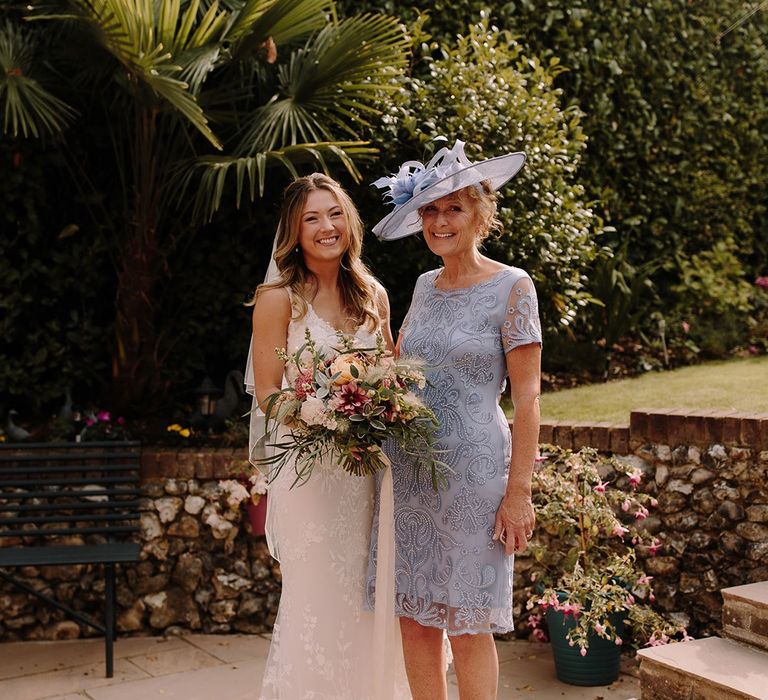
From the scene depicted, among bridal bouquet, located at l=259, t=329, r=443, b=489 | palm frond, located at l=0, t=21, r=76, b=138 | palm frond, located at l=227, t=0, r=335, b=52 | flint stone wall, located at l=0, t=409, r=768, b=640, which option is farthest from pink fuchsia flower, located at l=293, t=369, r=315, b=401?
palm frond, located at l=227, t=0, r=335, b=52

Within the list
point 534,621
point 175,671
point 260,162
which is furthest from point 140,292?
point 534,621

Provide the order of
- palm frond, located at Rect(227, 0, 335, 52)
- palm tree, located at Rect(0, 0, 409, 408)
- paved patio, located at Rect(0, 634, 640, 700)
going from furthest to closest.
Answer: palm frond, located at Rect(227, 0, 335, 52)
palm tree, located at Rect(0, 0, 409, 408)
paved patio, located at Rect(0, 634, 640, 700)

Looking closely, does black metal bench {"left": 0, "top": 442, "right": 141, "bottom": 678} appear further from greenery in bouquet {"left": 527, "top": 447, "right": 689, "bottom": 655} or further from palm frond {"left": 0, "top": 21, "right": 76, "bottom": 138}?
greenery in bouquet {"left": 527, "top": 447, "right": 689, "bottom": 655}

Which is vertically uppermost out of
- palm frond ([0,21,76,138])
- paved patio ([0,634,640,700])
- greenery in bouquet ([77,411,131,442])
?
palm frond ([0,21,76,138])

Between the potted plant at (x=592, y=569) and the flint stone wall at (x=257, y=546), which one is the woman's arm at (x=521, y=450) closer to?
the potted plant at (x=592, y=569)

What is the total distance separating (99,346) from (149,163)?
1.19 metres

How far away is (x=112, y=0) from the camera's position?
4.13m

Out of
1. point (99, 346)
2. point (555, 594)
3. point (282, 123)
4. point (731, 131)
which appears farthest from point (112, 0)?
point (731, 131)

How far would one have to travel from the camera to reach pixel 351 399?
261 cm

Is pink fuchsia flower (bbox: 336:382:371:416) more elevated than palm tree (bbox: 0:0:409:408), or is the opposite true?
palm tree (bbox: 0:0:409:408)

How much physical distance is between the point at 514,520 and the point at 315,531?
740 mm

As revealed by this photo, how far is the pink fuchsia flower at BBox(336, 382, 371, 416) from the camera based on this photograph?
103 inches

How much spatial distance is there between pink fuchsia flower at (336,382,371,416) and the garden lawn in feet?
8.66

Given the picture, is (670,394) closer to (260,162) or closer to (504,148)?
(504,148)
